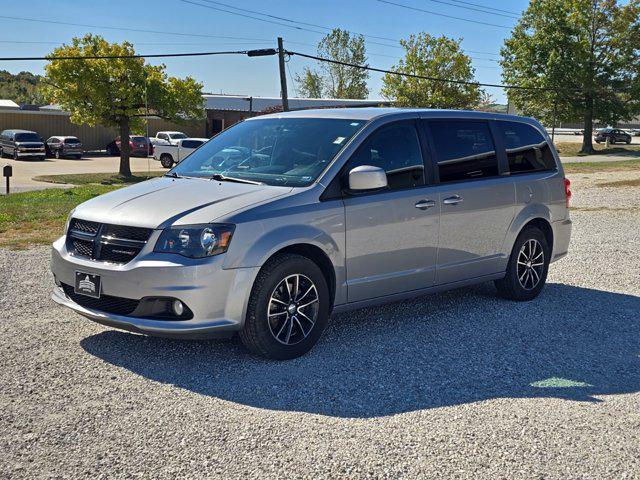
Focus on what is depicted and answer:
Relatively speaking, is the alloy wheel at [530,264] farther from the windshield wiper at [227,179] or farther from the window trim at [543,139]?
the windshield wiper at [227,179]

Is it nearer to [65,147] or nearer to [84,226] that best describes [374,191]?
[84,226]

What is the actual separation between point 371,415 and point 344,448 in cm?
55

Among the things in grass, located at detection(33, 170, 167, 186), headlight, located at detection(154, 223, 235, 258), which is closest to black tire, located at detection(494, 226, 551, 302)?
headlight, located at detection(154, 223, 235, 258)

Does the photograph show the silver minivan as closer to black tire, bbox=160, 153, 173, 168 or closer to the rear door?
the rear door

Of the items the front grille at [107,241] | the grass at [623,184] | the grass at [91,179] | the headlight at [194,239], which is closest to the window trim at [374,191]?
the headlight at [194,239]

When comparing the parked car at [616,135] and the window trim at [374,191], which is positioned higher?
the window trim at [374,191]

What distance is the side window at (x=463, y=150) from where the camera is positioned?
695 centimetres

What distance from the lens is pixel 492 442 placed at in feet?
14.1

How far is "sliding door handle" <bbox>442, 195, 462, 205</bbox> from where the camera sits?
684 cm

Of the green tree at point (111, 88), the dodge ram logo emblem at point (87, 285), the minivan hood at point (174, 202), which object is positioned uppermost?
the green tree at point (111, 88)

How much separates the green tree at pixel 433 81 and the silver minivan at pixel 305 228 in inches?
2061

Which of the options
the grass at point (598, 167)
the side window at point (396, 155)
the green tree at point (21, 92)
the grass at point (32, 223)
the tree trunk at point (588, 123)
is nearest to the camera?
the side window at point (396, 155)

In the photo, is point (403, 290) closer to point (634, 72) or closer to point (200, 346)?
point (200, 346)

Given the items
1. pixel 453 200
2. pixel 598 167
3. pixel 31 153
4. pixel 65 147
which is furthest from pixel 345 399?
pixel 65 147
